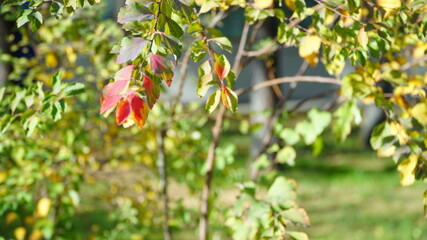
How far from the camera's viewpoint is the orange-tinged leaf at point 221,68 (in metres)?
1.23

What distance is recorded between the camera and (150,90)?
111 centimetres

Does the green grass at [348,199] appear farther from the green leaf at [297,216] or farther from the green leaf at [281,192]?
the green leaf at [297,216]

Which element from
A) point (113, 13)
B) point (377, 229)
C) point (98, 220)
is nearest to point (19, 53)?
point (98, 220)

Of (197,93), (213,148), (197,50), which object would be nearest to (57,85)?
(197,50)

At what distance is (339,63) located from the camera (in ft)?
5.82

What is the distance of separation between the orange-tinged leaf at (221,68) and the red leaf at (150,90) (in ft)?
0.54

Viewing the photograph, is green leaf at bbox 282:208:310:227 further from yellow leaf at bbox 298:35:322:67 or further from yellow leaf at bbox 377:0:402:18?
yellow leaf at bbox 377:0:402:18

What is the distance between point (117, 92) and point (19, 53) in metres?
2.36

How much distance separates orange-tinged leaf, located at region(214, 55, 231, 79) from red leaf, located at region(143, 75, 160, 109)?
0.16m

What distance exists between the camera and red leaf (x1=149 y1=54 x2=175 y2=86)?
109 cm

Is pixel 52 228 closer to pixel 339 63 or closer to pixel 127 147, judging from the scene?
pixel 127 147

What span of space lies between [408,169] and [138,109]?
0.81 meters

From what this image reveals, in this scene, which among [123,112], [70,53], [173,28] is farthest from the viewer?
[70,53]

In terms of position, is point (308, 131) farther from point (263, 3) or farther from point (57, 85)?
point (57, 85)
